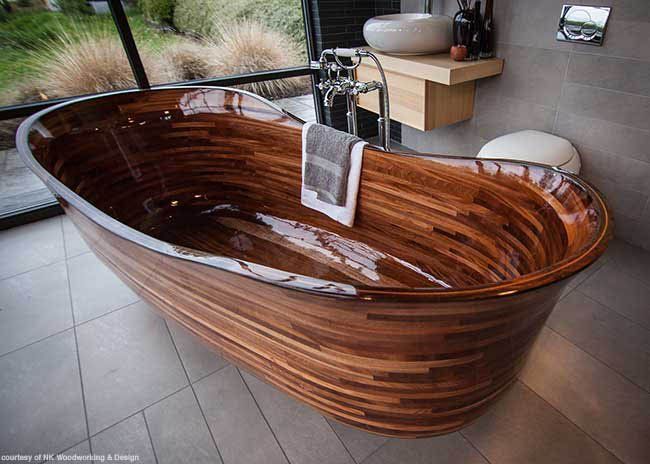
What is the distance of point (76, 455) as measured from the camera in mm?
1144

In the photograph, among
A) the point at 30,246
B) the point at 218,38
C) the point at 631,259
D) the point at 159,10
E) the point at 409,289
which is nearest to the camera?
the point at 409,289

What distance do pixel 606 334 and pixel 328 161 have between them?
1217 mm

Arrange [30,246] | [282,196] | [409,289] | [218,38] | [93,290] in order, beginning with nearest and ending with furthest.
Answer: [409,289] → [93,290] → [282,196] → [30,246] → [218,38]

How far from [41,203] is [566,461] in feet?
9.74

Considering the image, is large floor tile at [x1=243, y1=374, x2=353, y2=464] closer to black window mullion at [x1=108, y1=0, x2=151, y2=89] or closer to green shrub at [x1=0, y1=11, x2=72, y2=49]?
black window mullion at [x1=108, y1=0, x2=151, y2=89]

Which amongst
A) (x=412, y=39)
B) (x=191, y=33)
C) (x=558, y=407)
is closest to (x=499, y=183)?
(x=558, y=407)

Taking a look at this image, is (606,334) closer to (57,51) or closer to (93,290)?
(93,290)

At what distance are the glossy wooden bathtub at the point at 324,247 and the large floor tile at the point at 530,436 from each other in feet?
0.61

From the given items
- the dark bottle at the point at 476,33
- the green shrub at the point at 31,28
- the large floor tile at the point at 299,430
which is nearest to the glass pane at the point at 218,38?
the green shrub at the point at 31,28

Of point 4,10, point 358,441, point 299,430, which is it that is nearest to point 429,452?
point 358,441

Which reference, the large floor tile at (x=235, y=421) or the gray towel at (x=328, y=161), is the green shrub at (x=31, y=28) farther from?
the large floor tile at (x=235, y=421)

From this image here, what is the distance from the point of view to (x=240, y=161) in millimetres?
1997

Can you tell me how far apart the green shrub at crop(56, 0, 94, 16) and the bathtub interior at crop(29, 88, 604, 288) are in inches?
25.8

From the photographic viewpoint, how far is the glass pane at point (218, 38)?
7.73 ft
